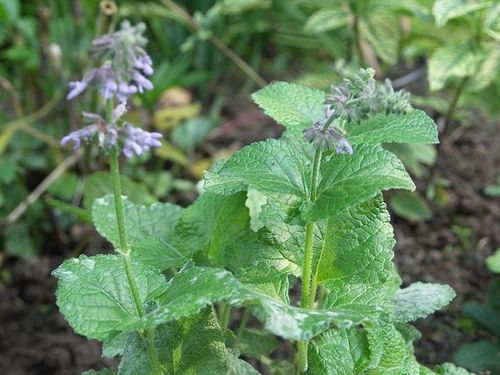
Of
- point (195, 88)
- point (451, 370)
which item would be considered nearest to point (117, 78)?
point (451, 370)

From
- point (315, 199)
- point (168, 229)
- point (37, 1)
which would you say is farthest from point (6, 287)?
point (315, 199)

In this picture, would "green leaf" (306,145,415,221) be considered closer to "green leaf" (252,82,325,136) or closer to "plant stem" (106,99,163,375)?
"green leaf" (252,82,325,136)

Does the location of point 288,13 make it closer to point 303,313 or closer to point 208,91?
point 208,91

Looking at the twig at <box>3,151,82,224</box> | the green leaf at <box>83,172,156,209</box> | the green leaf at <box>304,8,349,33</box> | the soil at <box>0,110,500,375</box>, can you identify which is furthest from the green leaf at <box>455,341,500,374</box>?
the twig at <box>3,151,82,224</box>

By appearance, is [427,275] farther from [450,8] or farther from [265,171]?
[265,171]

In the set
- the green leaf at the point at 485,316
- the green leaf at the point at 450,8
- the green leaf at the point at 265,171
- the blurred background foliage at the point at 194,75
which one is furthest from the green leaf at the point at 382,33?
the green leaf at the point at 265,171

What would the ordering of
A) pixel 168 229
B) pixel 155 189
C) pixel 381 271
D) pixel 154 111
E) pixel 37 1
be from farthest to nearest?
pixel 37 1, pixel 154 111, pixel 155 189, pixel 168 229, pixel 381 271
